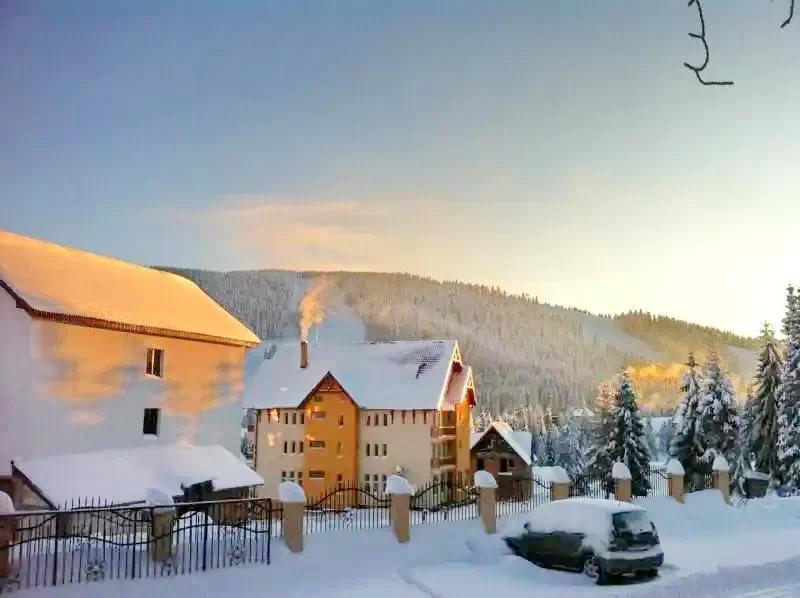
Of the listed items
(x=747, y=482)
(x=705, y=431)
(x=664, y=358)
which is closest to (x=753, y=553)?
(x=747, y=482)

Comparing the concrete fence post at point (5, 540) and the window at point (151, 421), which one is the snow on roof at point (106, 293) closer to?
the window at point (151, 421)

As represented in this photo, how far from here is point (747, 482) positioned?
29.7m

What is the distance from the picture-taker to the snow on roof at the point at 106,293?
2114cm

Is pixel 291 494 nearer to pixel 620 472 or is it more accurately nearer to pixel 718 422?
pixel 620 472

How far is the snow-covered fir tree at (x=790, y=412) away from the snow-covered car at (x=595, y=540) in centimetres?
1999

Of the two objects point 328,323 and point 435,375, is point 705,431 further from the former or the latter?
point 328,323

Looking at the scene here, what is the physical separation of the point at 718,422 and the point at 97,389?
28.5 meters

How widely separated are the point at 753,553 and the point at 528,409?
109070 mm

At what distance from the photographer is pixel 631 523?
1478cm

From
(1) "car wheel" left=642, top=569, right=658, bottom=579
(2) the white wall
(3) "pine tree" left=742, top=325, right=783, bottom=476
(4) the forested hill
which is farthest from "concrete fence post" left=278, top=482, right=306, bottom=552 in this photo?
(4) the forested hill

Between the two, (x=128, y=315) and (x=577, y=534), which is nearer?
(x=577, y=534)

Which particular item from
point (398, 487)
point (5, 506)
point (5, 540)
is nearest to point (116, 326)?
point (398, 487)

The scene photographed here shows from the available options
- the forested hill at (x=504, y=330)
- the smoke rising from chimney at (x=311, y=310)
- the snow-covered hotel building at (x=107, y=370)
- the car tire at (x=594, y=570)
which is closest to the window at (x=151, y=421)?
the snow-covered hotel building at (x=107, y=370)

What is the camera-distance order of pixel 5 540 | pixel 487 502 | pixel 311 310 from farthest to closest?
1. pixel 311 310
2. pixel 487 502
3. pixel 5 540
